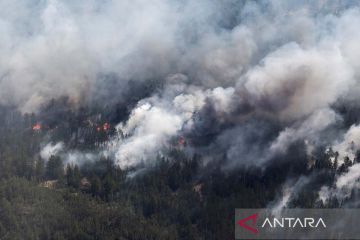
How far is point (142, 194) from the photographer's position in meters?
159

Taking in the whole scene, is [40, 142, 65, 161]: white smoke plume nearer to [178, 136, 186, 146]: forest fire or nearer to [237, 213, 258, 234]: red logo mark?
[178, 136, 186, 146]: forest fire

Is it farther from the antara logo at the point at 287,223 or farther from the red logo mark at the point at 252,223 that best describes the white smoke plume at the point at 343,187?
the red logo mark at the point at 252,223

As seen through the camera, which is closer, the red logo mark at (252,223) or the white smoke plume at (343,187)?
A: the red logo mark at (252,223)

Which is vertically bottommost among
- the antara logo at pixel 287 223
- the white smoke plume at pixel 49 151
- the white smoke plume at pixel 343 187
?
the antara logo at pixel 287 223

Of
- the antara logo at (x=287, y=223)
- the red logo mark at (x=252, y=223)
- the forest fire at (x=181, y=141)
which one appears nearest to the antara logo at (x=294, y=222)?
the antara logo at (x=287, y=223)

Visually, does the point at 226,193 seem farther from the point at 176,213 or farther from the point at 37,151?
the point at 37,151

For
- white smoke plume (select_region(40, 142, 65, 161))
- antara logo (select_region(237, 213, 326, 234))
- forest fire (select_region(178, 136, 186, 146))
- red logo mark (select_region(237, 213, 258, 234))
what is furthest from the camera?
white smoke plume (select_region(40, 142, 65, 161))

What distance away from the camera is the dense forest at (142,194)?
14038 centimetres

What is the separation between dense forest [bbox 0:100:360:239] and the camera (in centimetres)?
14038

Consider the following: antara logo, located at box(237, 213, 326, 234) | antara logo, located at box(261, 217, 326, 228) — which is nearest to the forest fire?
antara logo, located at box(237, 213, 326, 234)

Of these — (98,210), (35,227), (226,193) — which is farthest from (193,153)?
(35,227)

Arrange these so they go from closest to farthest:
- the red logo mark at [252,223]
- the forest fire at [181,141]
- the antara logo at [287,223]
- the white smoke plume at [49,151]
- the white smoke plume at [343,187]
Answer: the antara logo at [287,223], the red logo mark at [252,223], the white smoke plume at [343,187], the forest fire at [181,141], the white smoke plume at [49,151]

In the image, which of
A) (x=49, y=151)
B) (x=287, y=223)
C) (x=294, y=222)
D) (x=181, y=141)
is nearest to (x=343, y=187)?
(x=294, y=222)

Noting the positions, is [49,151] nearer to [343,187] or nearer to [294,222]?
[343,187]
